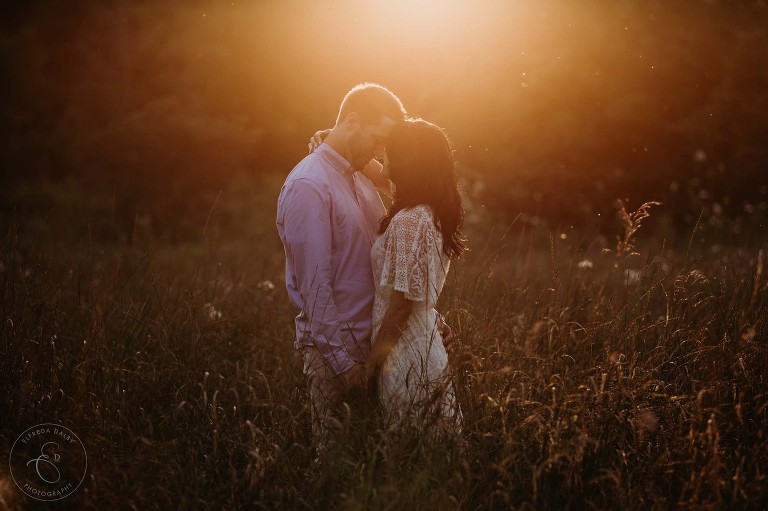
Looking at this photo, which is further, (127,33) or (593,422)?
(127,33)

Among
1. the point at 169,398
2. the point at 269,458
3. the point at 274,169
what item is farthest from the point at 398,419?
the point at 274,169

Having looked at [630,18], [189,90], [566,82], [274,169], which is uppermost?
[630,18]

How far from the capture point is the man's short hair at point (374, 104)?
3.22m

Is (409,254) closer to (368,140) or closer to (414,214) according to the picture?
(414,214)

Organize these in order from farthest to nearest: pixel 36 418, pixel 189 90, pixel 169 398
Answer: pixel 189 90 < pixel 169 398 < pixel 36 418

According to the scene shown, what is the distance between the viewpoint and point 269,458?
109 inches

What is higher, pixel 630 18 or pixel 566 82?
pixel 630 18

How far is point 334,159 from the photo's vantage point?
3307 mm

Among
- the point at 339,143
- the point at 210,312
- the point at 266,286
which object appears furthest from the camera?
the point at 266,286

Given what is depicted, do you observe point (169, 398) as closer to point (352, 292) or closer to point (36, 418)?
point (36, 418)

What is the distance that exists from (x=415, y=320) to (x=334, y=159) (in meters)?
0.87

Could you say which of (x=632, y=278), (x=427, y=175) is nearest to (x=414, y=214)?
(x=427, y=175)

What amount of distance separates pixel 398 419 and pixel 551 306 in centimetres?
152

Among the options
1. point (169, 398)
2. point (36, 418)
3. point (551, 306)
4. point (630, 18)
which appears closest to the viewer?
point (36, 418)
